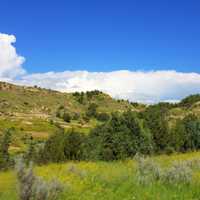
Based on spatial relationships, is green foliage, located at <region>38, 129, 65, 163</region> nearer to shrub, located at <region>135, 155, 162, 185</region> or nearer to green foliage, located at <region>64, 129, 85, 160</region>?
green foliage, located at <region>64, 129, 85, 160</region>

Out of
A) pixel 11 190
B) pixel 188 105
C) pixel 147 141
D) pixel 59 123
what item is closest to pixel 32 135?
pixel 59 123

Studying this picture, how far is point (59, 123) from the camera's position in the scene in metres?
179

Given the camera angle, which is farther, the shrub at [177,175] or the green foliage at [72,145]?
the green foliage at [72,145]

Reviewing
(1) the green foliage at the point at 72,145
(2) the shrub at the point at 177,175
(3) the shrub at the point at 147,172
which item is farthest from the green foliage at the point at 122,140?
(1) the green foliage at the point at 72,145

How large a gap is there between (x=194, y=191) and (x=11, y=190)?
6.37 m

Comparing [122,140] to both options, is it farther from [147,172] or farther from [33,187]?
[33,187]

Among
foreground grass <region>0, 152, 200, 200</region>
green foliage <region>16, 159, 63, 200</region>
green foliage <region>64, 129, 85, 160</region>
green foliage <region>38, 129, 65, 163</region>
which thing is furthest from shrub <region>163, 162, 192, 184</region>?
green foliage <region>64, 129, 85, 160</region>

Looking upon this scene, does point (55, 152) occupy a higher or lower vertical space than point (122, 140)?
lower

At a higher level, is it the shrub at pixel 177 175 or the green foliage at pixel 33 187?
the shrub at pixel 177 175

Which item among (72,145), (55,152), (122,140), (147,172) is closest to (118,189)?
(147,172)

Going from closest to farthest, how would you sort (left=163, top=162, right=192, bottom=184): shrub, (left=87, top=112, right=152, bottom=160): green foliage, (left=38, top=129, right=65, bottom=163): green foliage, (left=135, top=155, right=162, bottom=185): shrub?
1. (left=163, top=162, right=192, bottom=184): shrub
2. (left=135, top=155, right=162, bottom=185): shrub
3. (left=87, top=112, right=152, bottom=160): green foliage
4. (left=38, top=129, right=65, bottom=163): green foliage

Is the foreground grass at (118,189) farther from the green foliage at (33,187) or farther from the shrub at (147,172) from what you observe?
the green foliage at (33,187)

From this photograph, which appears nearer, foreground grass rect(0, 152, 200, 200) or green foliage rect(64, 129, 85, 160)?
foreground grass rect(0, 152, 200, 200)

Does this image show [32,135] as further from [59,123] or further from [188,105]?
[188,105]
